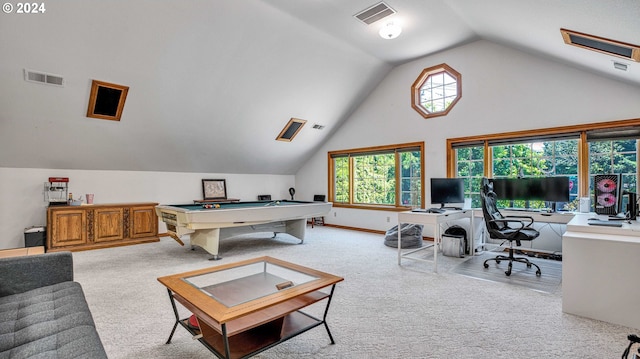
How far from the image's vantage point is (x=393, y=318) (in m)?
2.59

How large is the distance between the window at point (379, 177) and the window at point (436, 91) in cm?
72

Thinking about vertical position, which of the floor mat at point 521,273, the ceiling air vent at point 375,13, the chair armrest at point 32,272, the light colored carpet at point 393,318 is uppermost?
the ceiling air vent at point 375,13

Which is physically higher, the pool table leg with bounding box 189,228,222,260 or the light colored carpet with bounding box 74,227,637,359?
the pool table leg with bounding box 189,228,222,260

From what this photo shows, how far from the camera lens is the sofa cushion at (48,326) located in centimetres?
135

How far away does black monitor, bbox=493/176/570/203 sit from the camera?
4.25 m

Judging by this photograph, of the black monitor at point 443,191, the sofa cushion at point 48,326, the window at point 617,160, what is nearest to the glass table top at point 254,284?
the sofa cushion at point 48,326

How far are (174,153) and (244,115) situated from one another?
5.24 ft

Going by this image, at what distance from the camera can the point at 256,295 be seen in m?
2.13

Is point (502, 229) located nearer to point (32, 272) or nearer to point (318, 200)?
point (318, 200)

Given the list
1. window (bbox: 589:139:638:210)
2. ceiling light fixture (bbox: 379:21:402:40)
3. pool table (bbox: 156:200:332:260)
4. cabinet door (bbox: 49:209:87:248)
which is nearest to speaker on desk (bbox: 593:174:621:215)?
window (bbox: 589:139:638:210)

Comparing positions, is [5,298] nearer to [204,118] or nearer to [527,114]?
[204,118]

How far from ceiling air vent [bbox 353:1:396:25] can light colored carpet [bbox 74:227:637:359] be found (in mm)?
3475

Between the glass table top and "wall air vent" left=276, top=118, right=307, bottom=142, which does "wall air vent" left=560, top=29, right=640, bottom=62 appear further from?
"wall air vent" left=276, top=118, right=307, bottom=142

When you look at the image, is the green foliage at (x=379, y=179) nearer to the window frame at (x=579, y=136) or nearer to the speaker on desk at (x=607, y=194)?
the window frame at (x=579, y=136)
